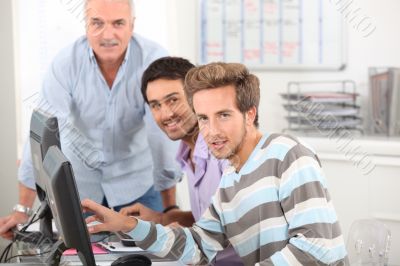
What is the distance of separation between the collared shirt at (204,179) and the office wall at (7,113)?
49.3 inches

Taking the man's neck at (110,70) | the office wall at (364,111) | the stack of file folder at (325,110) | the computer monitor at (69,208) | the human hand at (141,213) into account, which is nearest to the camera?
the computer monitor at (69,208)

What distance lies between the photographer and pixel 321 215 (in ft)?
5.36

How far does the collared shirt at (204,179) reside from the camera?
209 centimetres

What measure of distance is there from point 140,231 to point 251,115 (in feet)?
1.48

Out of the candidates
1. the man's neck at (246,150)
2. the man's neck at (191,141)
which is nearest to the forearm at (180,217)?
the man's neck at (191,141)

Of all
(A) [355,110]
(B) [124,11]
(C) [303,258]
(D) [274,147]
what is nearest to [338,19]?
(A) [355,110]

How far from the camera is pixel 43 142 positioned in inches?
75.7

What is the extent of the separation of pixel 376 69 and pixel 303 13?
54 centimetres

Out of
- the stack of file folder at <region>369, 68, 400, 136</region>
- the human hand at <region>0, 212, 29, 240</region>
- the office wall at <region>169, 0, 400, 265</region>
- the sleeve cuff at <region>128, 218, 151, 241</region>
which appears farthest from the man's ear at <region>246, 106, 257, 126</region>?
the stack of file folder at <region>369, 68, 400, 136</region>

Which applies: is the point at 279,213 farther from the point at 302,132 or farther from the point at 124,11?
the point at 302,132

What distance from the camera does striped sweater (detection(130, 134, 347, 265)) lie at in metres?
1.63

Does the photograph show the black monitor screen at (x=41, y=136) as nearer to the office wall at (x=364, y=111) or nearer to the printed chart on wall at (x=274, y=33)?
the office wall at (x=364, y=111)

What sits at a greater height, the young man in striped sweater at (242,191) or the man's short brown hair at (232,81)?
the man's short brown hair at (232,81)

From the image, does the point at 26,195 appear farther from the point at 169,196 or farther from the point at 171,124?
the point at 171,124
